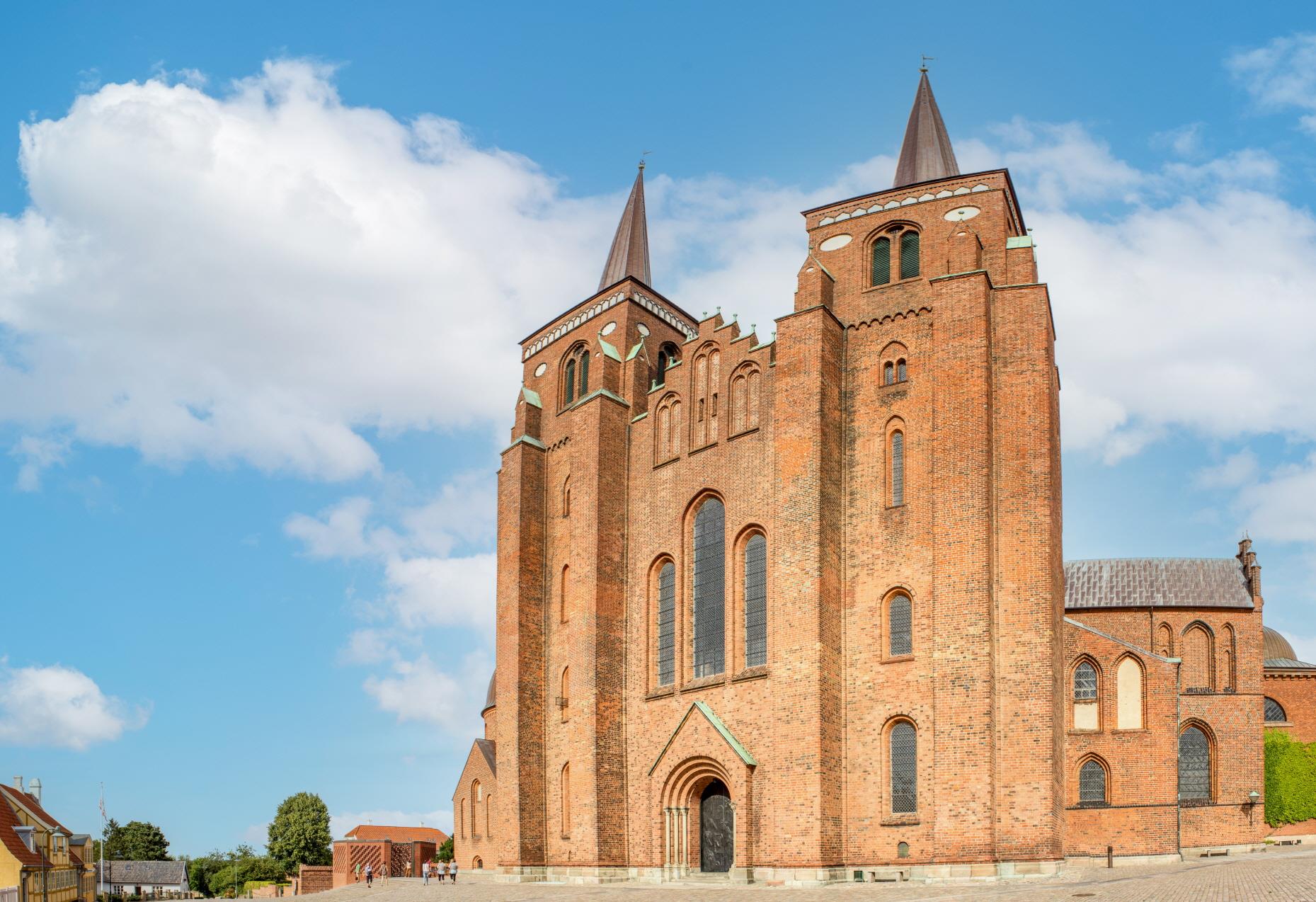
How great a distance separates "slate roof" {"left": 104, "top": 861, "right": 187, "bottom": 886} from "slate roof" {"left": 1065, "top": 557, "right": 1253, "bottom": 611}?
8032cm

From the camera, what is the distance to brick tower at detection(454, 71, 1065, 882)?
28.3 metres

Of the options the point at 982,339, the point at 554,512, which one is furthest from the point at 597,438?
the point at 982,339

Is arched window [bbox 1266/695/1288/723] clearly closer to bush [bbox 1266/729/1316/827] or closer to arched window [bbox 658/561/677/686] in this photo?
bush [bbox 1266/729/1316/827]

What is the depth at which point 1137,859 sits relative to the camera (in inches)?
1380

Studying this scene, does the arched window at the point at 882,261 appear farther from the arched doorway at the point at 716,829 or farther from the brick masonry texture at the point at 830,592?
the arched doorway at the point at 716,829

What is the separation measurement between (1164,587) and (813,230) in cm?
2336

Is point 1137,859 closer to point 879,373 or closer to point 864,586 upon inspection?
point 864,586

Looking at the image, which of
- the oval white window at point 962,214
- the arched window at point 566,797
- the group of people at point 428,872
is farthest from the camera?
the group of people at point 428,872

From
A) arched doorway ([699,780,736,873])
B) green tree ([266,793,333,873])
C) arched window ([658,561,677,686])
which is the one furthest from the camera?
green tree ([266,793,333,873])

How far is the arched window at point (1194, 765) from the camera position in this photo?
43.7 m

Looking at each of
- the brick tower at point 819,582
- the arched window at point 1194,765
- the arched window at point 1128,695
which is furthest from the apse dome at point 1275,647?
the brick tower at point 819,582

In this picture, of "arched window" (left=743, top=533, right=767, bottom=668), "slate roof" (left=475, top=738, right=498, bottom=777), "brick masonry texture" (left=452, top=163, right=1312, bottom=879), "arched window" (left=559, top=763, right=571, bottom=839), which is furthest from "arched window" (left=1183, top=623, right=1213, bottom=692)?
"slate roof" (left=475, top=738, right=498, bottom=777)

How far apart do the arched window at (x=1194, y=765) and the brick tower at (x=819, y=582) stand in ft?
60.3

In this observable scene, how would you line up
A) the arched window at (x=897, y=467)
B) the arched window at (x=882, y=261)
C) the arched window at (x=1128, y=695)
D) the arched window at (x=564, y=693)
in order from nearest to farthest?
1. the arched window at (x=897, y=467)
2. the arched window at (x=882, y=261)
3. the arched window at (x=1128, y=695)
4. the arched window at (x=564, y=693)
